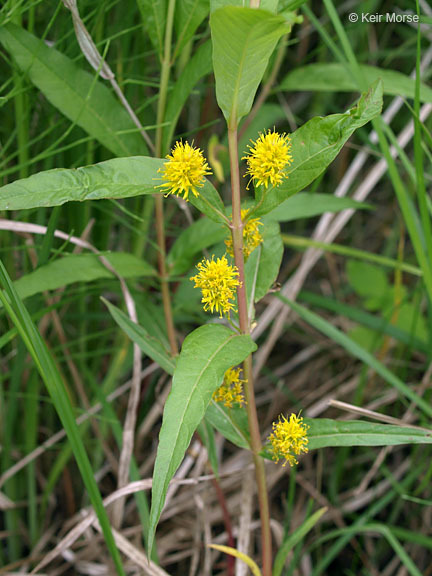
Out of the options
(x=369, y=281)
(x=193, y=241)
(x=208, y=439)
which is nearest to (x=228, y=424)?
(x=208, y=439)

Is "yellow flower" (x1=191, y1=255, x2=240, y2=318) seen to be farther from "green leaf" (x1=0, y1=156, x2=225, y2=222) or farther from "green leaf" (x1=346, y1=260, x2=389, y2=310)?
"green leaf" (x1=346, y1=260, x2=389, y2=310)

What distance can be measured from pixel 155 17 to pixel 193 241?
392 millimetres

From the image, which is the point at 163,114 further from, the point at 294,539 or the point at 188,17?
the point at 294,539

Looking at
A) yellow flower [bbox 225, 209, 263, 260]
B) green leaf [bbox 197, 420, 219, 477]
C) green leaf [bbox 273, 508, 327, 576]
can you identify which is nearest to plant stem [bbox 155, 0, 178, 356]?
green leaf [bbox 197, 420, 219, 477]

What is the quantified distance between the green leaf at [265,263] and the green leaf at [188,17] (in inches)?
14.1

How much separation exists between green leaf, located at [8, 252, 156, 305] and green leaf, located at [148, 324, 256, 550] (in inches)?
13.9

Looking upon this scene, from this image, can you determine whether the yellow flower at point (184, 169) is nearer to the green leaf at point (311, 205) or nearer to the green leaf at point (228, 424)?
the green leaf at point (228, 424)

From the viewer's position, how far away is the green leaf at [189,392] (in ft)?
1.95

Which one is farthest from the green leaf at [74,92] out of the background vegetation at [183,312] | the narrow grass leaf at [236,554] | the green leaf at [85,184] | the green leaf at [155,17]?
the narrow grass leaf at [236,554]

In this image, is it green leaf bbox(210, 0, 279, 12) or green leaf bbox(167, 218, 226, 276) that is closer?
green leaf bbox(210, 0, 279, 12)

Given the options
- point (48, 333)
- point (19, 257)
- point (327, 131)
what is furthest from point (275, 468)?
point (327, 131)

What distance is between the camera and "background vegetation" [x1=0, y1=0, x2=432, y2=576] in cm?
99

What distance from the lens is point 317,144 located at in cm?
72

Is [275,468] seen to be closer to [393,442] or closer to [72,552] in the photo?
[72,552]
